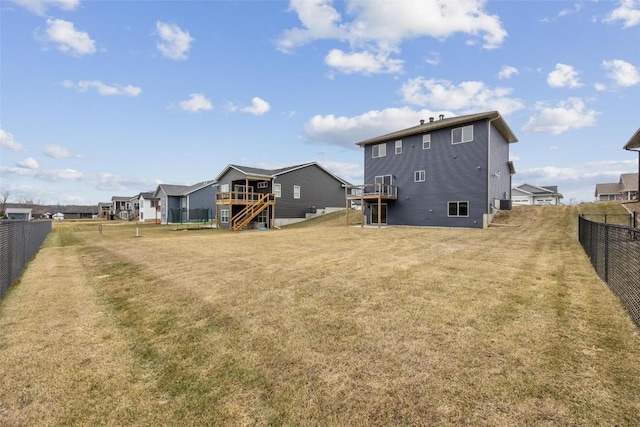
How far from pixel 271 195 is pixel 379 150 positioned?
452 inches

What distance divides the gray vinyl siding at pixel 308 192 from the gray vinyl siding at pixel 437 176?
7493 millimetres

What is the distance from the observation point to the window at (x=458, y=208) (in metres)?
22.5

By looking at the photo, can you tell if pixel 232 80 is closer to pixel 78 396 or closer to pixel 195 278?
pixel 195 278

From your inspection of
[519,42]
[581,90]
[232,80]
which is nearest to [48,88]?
[232,80]

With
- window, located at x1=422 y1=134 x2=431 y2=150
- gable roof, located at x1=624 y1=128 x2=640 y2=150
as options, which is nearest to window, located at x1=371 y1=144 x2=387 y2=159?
window, located at x1=422 y1=134 x2=431 y2=150

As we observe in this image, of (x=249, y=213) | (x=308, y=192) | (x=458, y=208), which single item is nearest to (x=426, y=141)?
(x=458, y=208)

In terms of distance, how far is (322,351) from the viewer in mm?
3631

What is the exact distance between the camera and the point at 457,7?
43.6ft

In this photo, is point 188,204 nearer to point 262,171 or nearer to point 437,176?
point 262,171

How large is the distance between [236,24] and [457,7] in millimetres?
12539

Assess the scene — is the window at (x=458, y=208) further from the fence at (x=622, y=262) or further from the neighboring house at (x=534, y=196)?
the neighboring house at (x=534, y=196)

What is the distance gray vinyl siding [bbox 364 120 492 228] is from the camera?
21.9 m

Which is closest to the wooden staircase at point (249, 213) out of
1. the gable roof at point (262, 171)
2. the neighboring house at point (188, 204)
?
the gable roof at point (262, 171)

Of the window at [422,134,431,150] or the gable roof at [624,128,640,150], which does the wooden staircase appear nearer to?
the window at [422,134,431,150]
